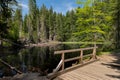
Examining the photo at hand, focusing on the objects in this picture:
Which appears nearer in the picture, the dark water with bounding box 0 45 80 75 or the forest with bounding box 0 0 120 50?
the forest with bounding box 0 0 120 50

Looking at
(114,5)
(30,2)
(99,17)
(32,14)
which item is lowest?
(99,17)

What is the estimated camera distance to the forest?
12.6 meters

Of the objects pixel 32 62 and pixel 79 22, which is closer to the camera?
pixel 79 22

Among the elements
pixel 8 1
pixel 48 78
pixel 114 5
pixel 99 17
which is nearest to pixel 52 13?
pixel 114 5

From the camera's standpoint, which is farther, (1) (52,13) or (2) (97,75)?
(1) (52,13)

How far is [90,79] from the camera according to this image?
656cm

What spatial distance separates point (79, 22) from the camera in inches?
609

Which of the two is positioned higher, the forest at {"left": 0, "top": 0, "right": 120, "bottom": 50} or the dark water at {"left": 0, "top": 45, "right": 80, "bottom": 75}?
the forest at {"left": 0, "top": 0, "right": 120, "bottom": 50}

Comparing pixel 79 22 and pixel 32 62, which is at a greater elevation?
pixel 79 22

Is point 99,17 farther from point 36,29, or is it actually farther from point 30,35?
point 36,29

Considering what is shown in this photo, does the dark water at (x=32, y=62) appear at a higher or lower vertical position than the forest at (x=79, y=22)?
lower

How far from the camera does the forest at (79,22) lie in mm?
12562

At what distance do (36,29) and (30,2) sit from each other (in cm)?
1271

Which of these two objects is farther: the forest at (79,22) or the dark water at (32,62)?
the dark water at (32,62)
